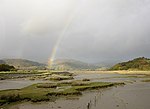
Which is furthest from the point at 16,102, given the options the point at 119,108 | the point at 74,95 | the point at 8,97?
the point at 119,108

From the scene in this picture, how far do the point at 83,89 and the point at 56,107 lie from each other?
73.9 feet

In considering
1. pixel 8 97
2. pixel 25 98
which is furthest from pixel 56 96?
pixel 8 97

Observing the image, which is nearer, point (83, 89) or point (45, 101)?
point (45, 101)

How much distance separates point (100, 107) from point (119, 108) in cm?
279

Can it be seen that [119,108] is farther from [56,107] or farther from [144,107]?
[56,107]

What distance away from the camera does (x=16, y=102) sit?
35.7m

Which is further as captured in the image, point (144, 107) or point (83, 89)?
point (83, 89)

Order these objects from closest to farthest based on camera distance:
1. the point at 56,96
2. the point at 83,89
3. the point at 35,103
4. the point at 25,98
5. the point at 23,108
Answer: the point at 23,108 < the point at 35,103 < the point at 25,98 < the point at 56,96 < the point at 83,89

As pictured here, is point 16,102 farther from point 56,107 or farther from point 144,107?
point 144,107

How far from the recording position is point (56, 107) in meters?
32.8

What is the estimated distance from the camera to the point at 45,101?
3706 centimetres

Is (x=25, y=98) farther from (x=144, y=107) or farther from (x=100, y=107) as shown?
(x=144, y=107)

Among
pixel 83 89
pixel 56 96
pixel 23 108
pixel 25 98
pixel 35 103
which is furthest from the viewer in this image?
pixel 83 89

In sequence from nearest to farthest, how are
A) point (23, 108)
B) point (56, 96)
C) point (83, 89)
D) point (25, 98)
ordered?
point (23, 108) → point (25, 98) → point (56, 96) → point (83, 89)
